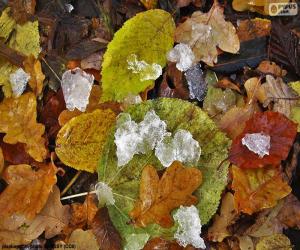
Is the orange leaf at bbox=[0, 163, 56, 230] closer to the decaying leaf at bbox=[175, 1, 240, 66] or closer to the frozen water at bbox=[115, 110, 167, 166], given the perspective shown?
the frozen water at bbox=[115, 110, 167, 166]

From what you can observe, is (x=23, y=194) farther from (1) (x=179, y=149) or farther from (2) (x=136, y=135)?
(1) (x=179, y=149)

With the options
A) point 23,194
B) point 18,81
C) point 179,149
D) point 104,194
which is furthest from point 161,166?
point 18,81

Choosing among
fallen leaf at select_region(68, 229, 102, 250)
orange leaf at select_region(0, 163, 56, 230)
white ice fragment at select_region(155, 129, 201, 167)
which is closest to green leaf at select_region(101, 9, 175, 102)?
white ice fragment at select_region(155, 129, 201, 167)

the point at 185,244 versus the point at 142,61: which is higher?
the point at 142,61

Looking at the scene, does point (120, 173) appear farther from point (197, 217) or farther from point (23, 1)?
point (23, 1)

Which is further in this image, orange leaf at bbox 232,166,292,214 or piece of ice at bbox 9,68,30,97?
piece of ice at bbox 9,68,30,97

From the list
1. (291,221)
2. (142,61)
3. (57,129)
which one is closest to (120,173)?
(57,129)
